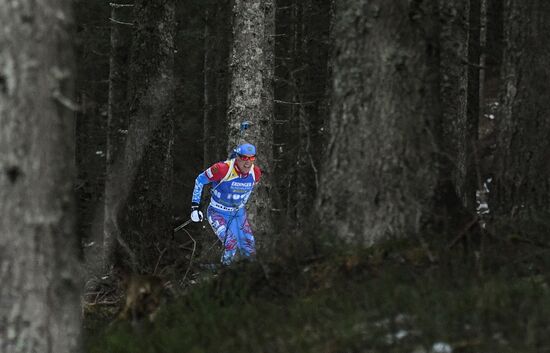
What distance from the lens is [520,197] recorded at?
776 cm

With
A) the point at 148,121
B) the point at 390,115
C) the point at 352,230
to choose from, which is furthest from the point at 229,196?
the point at 390,115

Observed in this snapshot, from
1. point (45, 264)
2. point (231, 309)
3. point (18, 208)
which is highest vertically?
point (18, 208)

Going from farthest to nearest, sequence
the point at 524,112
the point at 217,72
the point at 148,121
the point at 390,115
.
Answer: the point at 217,72, the point at 148,121, the point at 524,112, the point at 390,115

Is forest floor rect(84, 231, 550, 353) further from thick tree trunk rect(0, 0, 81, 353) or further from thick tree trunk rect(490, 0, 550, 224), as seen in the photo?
thick tree trunk rect(490, 0, 550, 224)

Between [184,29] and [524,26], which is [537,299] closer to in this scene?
[524,26]

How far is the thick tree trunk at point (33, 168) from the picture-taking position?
439cm

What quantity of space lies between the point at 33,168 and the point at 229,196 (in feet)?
23.0

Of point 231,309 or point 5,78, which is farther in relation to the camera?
point 231,309

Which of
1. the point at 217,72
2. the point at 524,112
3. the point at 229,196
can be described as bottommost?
the point at 229,196

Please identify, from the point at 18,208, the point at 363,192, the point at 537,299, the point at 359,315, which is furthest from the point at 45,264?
the point at 537,299

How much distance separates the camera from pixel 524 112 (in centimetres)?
805

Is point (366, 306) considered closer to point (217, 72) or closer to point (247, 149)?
point (247, 149)

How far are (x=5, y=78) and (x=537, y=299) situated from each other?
10.6 ft

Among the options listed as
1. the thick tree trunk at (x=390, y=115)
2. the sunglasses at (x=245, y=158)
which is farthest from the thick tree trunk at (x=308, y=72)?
the thick tree trunk at (x=390, y=115)
